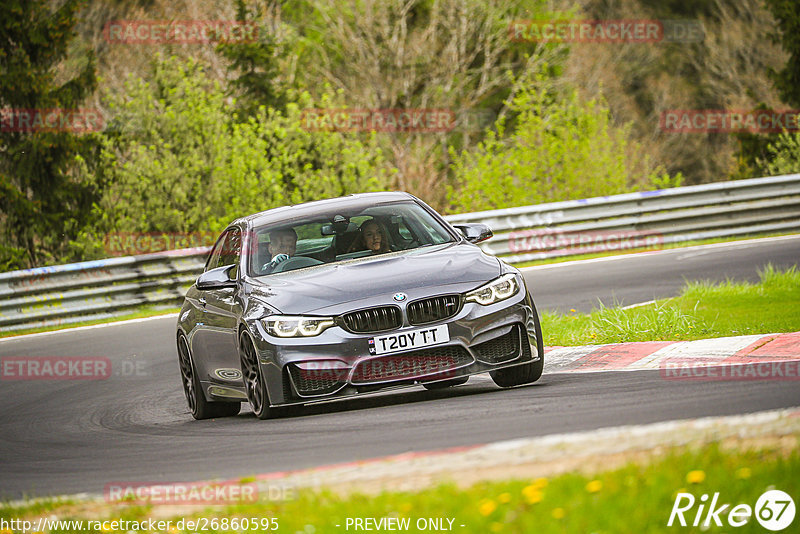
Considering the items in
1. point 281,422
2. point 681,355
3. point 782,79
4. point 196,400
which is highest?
point 281,422

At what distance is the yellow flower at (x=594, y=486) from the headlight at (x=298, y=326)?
3502mm

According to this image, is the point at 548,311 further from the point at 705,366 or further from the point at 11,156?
the point at 11,156

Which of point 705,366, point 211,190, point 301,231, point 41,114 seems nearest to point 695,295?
point 705,366

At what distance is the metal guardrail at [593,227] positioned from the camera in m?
19.6

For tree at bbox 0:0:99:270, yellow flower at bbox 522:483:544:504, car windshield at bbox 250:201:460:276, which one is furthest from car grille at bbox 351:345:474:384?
tree at bbox 0:0:99:270

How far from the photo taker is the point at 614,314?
11.7 m

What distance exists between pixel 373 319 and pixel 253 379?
1.03m

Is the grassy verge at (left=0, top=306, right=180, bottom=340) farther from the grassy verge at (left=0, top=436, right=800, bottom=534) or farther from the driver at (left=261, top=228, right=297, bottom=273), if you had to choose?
the grassy verge at (left=0, top=436, right=800, bottom=534)

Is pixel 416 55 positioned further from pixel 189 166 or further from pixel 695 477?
pixel 695 477

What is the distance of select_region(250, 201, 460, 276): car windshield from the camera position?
9.39 meters

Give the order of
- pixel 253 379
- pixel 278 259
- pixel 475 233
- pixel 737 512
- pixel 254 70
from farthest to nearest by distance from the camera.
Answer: pixel 254 70 < pixel 475 233 < pixel 278 259 < pixel 253 379 < pixel 737 512

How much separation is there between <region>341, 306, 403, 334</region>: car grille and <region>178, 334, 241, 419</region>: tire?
2.02m

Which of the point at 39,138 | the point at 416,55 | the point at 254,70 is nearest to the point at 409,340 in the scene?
the point at 39,138

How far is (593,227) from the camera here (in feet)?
69.2
